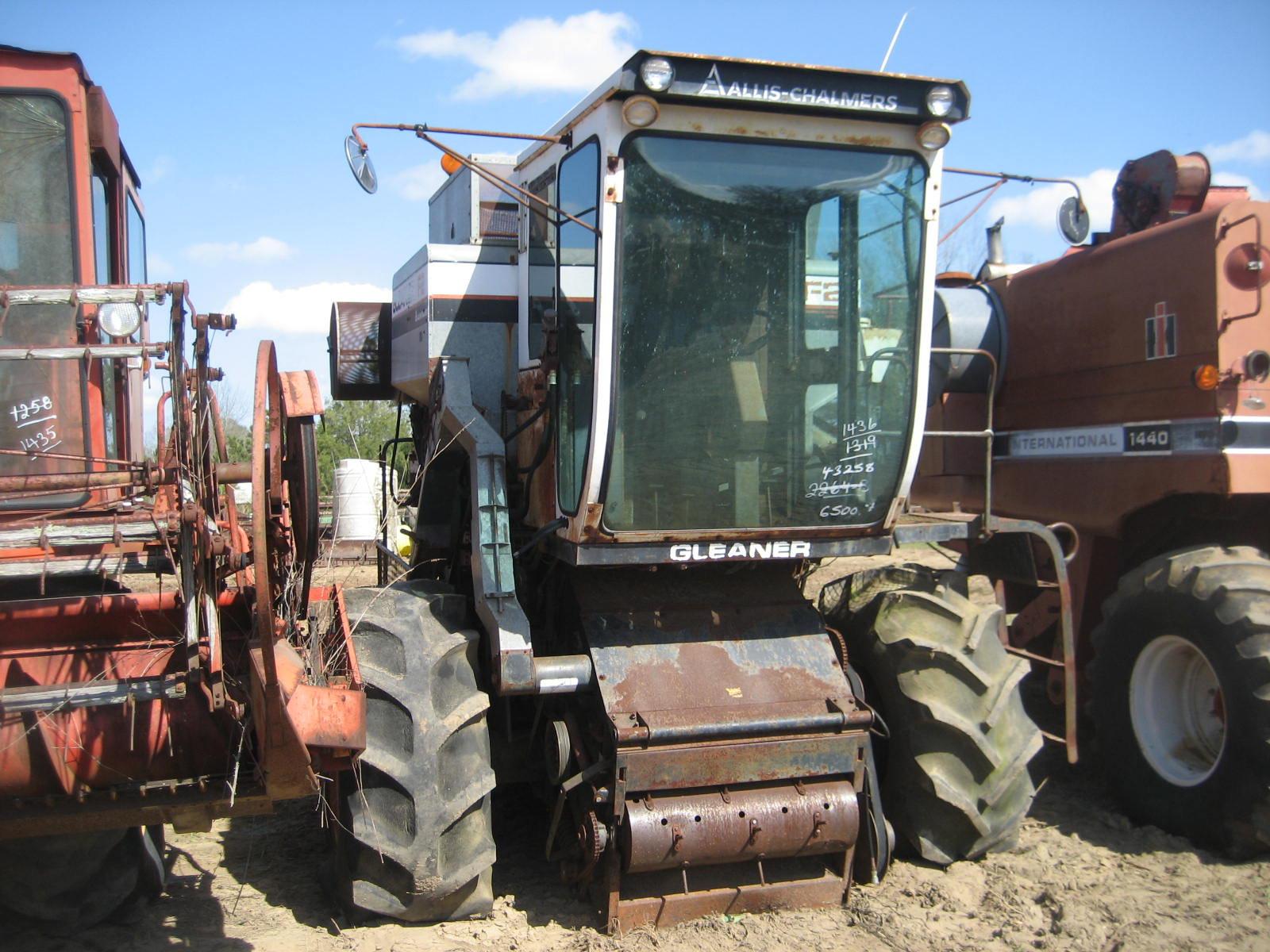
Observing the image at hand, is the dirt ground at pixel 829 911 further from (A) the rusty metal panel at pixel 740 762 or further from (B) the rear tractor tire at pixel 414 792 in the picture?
(A) the rusty metal panel at pixel 740 762

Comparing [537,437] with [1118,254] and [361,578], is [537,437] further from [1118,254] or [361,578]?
[361,578]

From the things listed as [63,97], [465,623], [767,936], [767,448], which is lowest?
[767,936]

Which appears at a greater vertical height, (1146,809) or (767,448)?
(767,448)

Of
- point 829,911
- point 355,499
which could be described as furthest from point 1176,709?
point 355,499

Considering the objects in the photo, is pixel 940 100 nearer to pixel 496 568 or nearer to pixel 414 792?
pixel 496 568

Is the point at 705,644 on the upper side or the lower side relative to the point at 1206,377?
lower

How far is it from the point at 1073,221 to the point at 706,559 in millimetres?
2943

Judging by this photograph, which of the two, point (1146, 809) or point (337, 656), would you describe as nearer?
point (337, 656)

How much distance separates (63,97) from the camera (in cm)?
471

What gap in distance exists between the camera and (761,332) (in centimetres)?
461

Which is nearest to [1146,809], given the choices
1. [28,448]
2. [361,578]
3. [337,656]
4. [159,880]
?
[337,656]

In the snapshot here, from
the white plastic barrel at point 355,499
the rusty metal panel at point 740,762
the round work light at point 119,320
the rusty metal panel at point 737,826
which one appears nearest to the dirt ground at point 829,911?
the rusty metal panel at point 737,826

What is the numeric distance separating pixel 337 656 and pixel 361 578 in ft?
27.1

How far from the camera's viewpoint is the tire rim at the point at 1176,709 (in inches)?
212
